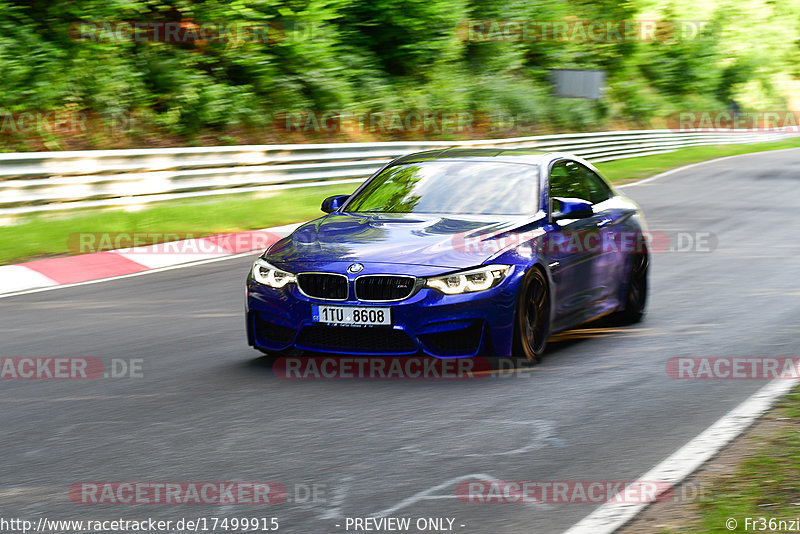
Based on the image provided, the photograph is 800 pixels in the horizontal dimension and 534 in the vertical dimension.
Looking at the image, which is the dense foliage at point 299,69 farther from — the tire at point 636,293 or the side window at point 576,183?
the tire at point 636,293

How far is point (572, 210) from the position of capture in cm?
745

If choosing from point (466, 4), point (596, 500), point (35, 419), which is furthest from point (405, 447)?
point (466, 4)

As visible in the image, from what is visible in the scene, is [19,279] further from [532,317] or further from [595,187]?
[532,317]

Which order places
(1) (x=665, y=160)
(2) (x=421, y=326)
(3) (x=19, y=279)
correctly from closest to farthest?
(2) (x=421, y=326) → (3) (x=19, y=279) → (1) (x=665, y=160)

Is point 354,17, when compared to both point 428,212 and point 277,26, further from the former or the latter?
point 428,212

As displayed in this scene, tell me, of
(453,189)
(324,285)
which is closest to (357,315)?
(324,285)

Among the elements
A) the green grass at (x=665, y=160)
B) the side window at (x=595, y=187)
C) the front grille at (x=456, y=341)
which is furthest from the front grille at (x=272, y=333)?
the green grass at (x=665, y=160)

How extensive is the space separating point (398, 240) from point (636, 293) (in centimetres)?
286

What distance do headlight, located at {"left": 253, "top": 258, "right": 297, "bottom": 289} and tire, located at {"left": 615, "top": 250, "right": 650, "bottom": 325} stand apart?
3.26 meters

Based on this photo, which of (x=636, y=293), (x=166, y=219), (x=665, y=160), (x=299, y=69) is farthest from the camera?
(x=665, y=160)

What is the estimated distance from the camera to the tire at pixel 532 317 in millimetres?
6840

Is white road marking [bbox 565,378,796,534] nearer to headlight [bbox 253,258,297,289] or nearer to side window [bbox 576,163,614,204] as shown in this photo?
side window [bbox 576,163,614,204]

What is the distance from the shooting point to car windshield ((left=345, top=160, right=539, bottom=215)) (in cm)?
765


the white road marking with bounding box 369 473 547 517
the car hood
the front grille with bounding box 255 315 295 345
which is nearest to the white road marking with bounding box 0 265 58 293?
the car hood
